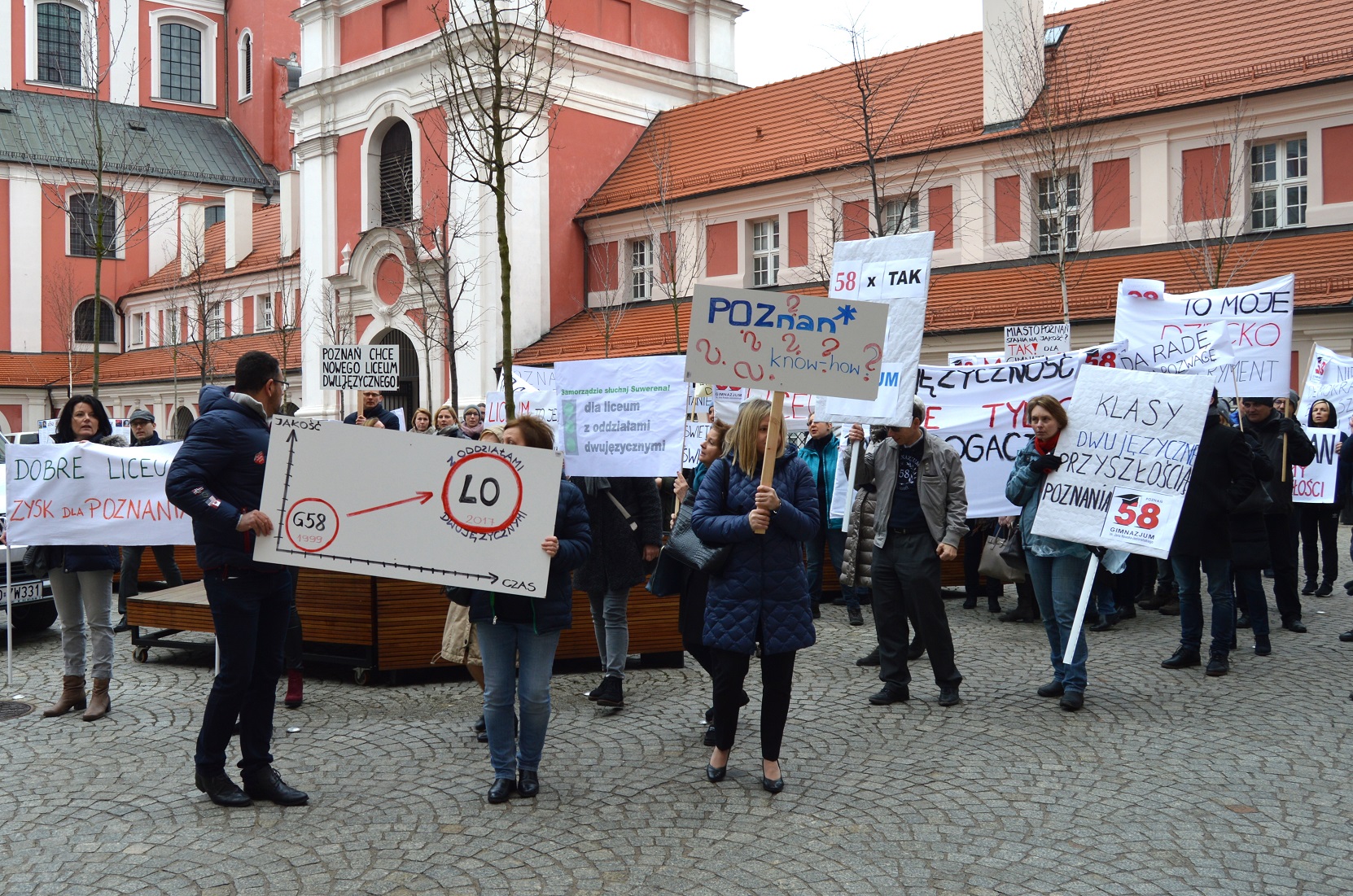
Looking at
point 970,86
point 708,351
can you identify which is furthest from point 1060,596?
point 970,86

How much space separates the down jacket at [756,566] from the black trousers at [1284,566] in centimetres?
611

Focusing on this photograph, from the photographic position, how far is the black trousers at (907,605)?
7512 mm

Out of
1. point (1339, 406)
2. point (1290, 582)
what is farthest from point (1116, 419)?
point (1339, 406)

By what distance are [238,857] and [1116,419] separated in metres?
5.69

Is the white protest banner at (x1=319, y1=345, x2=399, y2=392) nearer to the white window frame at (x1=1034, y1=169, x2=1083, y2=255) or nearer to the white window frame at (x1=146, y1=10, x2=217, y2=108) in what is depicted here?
the white window frame at (x1=1034, y1=169, x2=1083, y2=255)

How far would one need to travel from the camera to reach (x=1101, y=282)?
76.2 ft

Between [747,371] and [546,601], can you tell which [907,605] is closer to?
[747,371]

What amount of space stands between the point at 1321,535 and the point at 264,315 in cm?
3986

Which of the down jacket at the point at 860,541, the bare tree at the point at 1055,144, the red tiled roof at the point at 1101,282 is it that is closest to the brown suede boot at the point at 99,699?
the down jacket at the point at 860,541

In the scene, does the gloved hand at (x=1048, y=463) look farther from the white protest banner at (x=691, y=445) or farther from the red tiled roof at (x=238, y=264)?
the red tiled roof at (x=238, y=264)

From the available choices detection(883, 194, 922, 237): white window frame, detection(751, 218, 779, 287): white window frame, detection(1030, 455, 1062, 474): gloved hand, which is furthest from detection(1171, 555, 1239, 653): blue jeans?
detection(751, 218, 779, 287): white window frame

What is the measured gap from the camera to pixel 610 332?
31.4 meters

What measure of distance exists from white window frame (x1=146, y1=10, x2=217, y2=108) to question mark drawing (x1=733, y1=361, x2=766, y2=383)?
62681 millimetres

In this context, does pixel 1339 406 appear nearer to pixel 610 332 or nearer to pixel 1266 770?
pixel 1266 770
